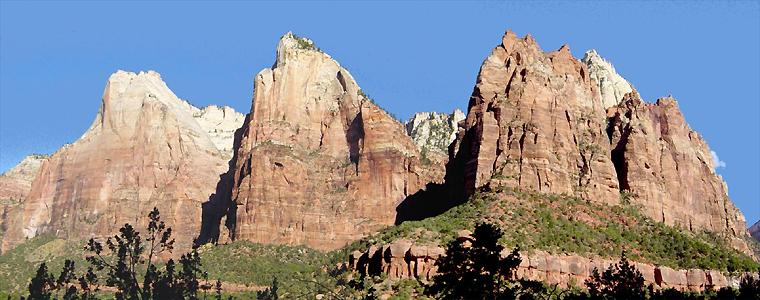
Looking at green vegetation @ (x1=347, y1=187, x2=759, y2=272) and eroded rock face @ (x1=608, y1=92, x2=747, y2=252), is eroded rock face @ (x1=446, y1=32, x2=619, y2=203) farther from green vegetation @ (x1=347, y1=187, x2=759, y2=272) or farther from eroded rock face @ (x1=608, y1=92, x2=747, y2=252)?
eroded rock face @ (x1=608, y1=92, x2=747, y2=252)

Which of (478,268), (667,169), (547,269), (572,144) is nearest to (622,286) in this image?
(478,268)

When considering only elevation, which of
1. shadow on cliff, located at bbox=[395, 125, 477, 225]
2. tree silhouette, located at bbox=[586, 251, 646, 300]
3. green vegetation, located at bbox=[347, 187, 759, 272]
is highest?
shadow on cliff, located at bbox=[395, 125, 477, 225]

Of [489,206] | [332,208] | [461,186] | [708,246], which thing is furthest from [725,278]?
[332,208]

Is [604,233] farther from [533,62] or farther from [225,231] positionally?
[225,231]

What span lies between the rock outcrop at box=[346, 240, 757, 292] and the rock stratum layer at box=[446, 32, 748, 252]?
2145 cm

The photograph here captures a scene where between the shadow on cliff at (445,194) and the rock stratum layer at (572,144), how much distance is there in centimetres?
42

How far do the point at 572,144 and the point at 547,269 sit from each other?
3584 cm

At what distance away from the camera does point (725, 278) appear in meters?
136

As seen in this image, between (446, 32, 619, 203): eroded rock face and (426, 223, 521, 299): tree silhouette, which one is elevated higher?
(446, 32, 619, 203): eroded rock face

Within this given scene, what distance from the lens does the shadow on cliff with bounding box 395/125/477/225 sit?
16825cm

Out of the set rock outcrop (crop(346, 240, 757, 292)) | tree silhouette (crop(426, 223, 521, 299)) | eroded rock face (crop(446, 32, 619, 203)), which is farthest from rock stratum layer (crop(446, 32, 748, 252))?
tree silhouette (crop(426, 223, 521, 299))

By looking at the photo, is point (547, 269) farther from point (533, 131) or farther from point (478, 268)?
point (478, 268)

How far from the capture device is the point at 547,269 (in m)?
130

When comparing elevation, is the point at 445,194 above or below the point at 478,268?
above
